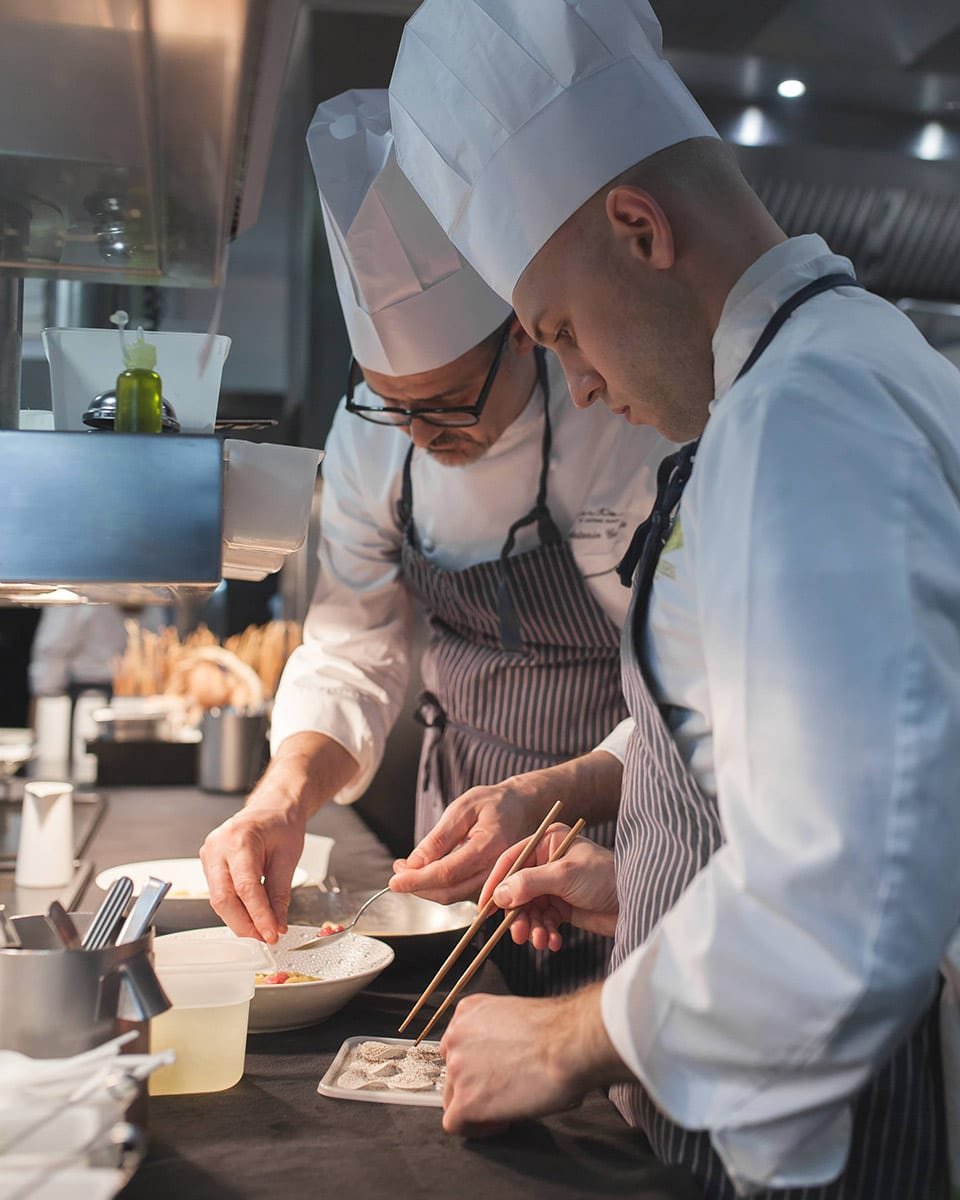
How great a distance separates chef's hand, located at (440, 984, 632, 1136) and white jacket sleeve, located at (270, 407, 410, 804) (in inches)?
46.6

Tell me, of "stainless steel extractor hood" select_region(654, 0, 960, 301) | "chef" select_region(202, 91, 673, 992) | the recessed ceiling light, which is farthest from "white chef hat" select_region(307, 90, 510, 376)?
the recessed ceiling light

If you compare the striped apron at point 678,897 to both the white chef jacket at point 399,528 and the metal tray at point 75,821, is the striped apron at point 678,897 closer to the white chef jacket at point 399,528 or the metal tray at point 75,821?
the white chef jacket at point 399,528

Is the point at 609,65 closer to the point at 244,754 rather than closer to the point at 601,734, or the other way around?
the point at 601,734

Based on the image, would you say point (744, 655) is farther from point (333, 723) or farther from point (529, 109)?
point (333, 723)

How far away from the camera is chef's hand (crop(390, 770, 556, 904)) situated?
58.7 inches

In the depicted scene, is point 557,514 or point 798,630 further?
point 557,514

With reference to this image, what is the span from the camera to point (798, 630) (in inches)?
33.2

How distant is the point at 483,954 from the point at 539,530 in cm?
99

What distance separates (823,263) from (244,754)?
2312 mm

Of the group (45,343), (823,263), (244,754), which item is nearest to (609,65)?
(823,263)

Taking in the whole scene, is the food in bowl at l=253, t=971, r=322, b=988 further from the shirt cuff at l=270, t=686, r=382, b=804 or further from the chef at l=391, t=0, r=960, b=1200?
the shirt cuff at l=270, t=686, r=382, b=804

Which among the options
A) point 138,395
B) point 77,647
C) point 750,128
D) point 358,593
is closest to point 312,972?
point 138,395

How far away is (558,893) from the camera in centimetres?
139

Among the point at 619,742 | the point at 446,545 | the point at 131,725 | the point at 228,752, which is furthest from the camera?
the point at 131,725
